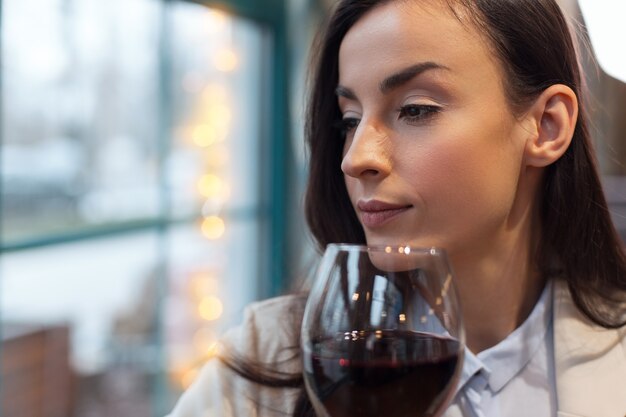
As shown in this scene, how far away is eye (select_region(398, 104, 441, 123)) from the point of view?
1200 millimetres

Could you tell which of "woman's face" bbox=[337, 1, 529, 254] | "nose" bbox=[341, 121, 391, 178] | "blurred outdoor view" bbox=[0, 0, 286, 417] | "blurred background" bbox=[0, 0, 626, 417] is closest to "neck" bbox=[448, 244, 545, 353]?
"woman's face" bbox=[337, 1, 529, 254]

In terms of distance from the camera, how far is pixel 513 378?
4.29 feet

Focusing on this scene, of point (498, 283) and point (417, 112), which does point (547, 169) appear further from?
point (417, 112)

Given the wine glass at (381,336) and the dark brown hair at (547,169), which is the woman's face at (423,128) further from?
the wine glass at (381,336)

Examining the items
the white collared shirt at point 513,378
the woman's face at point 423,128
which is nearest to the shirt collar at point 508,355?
the white collared shirt at point 513,378

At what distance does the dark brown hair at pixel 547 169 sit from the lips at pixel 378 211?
27cm

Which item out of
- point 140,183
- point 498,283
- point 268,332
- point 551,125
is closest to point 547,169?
point 551,125

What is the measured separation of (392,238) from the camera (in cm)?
116

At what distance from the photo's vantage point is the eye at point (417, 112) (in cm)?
120

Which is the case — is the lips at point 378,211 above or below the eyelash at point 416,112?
below

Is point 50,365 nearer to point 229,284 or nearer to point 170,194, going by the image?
point 170,194

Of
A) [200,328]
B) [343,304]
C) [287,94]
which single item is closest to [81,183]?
[200,328]

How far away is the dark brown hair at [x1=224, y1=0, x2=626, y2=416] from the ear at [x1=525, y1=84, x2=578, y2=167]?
0.9 inches

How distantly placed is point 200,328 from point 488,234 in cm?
271
